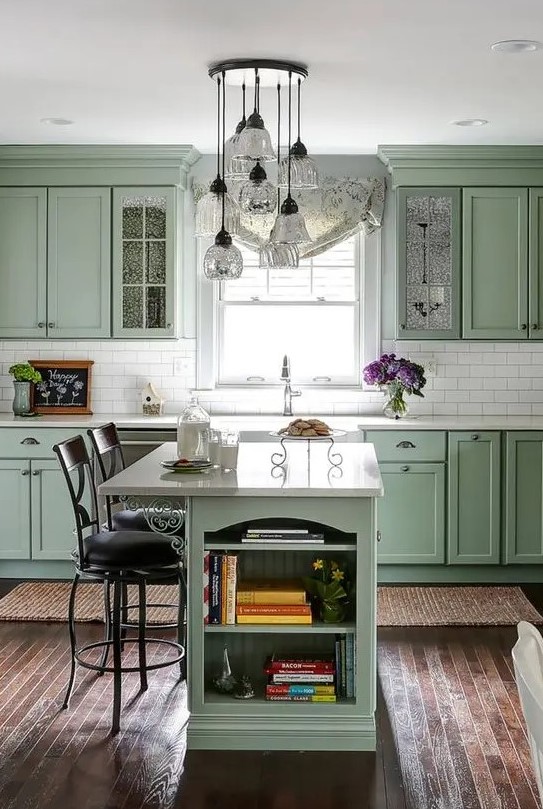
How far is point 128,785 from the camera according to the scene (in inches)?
134

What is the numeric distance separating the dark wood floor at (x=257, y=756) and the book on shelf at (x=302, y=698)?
0.19m

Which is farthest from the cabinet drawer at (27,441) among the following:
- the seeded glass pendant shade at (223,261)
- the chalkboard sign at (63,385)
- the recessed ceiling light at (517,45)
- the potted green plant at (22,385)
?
the recessed ceiling light at (517,45)

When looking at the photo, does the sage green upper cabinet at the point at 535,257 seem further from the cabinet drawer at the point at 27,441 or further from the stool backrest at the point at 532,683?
the stool backrest at the point at 532,683

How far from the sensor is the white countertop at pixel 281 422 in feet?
20.0

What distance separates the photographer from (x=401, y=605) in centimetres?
573

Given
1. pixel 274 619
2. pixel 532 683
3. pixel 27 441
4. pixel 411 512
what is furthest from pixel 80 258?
pixel 532 683

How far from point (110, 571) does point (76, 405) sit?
112 inches

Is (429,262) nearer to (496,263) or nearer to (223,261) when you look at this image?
(496,263)

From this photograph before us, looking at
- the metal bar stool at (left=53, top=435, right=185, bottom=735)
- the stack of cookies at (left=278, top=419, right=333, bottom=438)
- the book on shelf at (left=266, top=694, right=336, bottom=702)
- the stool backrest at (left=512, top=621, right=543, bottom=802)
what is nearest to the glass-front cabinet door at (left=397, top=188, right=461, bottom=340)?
the stack of cookies at (left=278, top=419, right=333, bottom=438)

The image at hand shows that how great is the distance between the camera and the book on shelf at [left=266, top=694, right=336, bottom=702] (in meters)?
3.78

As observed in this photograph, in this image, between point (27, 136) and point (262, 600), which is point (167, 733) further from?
point (27, 136)

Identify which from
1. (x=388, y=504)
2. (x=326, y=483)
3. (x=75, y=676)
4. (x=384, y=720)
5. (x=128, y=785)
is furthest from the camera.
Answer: (x=388, y=504)

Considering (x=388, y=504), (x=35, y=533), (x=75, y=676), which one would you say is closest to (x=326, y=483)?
(x=75, y=676)

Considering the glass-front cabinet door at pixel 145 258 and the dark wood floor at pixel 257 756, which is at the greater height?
the glass-front cabinet door at pixel 145 258
